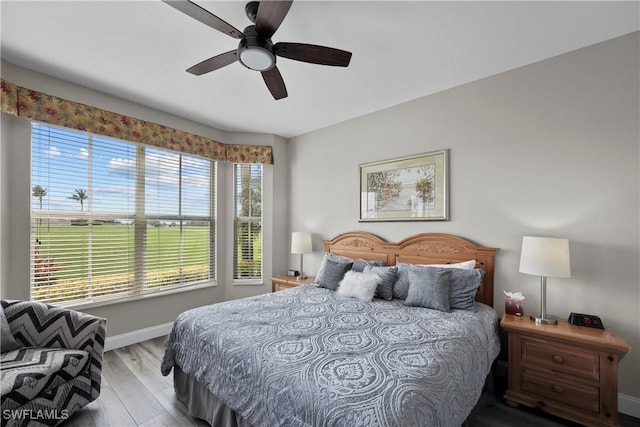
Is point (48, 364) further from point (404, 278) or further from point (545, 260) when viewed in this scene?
point (545, 260)

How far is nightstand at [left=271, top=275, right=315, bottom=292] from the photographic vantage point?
375 centimetres

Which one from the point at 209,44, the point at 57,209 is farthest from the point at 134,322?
the point at 209,44

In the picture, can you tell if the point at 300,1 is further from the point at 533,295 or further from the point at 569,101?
the point at 533,295

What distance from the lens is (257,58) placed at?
6.05 ft

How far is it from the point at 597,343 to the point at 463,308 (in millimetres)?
805

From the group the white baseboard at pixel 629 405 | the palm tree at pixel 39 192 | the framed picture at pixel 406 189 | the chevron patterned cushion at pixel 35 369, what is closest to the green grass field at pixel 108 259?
the palm tree at pixel 39 192

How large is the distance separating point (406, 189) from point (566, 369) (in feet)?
6.54

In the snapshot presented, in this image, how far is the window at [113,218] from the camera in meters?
2.76

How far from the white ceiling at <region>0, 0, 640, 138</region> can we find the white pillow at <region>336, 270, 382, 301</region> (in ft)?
6.29

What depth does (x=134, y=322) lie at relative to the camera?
333cm

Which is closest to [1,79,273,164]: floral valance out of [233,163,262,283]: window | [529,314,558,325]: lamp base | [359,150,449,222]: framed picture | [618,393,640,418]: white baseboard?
[233,163,262,283]: window

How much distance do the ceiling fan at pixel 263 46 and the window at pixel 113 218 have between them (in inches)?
72.4

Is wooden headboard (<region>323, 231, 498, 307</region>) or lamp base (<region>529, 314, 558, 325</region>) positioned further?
wooden headboard (<region>323, 231, 498, 307</region>)

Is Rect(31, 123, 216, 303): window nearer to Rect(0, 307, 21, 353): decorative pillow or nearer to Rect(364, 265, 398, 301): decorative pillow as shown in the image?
Rect(0, 307, 21, 353): decorative pillow
